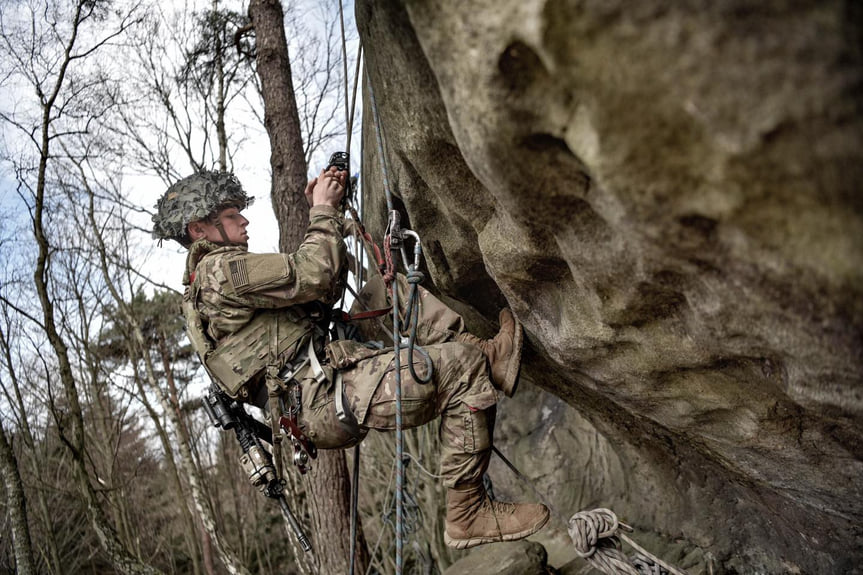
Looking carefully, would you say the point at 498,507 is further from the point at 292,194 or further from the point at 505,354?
the point at 292,194

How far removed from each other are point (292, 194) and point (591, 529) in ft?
11.8

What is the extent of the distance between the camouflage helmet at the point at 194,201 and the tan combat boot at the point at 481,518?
2.01 metres

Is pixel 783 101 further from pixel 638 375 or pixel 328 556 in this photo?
pixel 328 556

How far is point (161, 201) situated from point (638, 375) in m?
2.82

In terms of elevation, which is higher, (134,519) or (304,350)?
(304,350)

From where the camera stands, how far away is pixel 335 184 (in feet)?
9.84

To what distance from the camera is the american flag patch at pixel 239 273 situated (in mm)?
2721

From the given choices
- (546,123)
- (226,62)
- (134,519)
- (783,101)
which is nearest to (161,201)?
(546,123)

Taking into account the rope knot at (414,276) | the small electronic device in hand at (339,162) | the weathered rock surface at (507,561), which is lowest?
the weathered rock surface at (507,561)

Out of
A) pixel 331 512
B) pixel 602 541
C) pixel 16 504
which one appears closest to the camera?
pixel 602 541

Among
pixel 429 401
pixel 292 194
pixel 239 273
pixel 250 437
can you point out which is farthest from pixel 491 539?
pixel 292 194

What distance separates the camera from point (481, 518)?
107 inches

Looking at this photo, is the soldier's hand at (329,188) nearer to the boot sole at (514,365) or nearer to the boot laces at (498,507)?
the boot sole at (514,365)

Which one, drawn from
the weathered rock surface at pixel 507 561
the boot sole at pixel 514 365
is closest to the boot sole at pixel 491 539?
the boot sole at pixel 514 365
